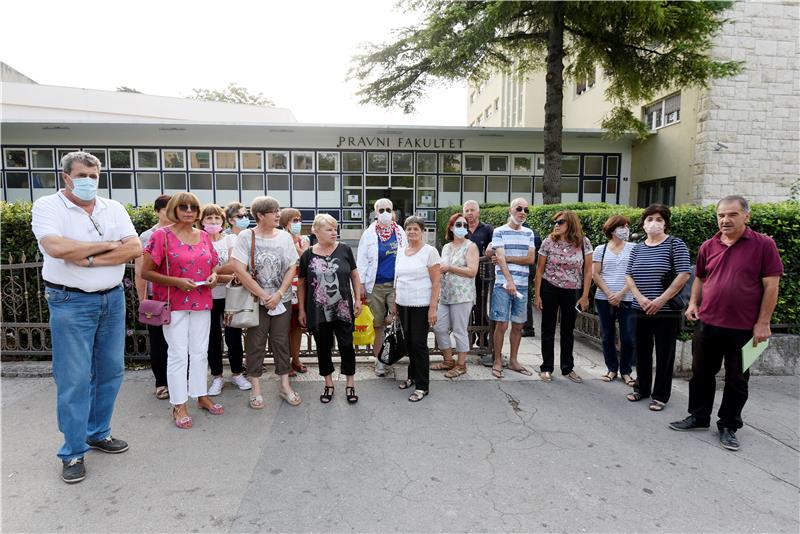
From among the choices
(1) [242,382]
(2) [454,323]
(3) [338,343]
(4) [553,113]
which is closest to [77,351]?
(1) [242,382]

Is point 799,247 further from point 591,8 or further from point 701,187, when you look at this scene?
point 701,187

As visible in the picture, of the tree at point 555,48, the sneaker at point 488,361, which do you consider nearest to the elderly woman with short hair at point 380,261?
the sneaker at point 488,361

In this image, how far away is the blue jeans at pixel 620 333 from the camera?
4.88 m

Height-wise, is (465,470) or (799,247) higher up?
(799,247)

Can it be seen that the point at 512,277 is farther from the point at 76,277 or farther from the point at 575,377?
the point at 76,277

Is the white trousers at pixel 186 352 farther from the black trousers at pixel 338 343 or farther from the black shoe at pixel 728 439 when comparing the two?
the black shoe at pixel 728 439

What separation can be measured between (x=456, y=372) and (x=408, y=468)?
6.38 feet

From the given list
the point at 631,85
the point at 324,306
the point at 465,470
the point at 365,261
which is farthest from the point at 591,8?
the point at 465,470

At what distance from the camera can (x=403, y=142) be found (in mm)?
19016

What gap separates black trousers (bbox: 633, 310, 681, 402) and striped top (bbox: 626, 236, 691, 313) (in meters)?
0.10

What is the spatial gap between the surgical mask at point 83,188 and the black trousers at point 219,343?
5.64 feet

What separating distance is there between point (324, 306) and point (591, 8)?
10.2 meters

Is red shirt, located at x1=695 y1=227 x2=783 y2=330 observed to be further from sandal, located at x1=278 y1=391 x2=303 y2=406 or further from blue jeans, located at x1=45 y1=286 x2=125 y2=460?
blue jeans, located at x1=45 y1=286 x2=125 y2=460

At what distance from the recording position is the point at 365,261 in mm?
4941
